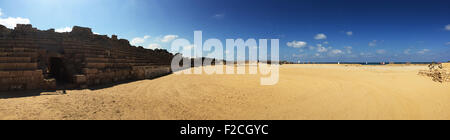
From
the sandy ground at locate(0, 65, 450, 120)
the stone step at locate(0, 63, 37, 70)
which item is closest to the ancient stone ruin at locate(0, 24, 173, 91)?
the stone step at locate(0, 63, 37, 70)

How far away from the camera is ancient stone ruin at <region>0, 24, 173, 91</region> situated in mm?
6871

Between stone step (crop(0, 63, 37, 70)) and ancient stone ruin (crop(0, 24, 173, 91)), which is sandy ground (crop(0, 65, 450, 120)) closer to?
ancient stone ruin (crop(0, 24, 173, 91))

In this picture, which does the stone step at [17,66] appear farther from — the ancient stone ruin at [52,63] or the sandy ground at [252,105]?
the sandy ground at [252,105]

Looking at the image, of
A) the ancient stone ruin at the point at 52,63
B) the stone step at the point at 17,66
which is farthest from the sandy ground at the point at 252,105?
the stone step at the point at 17,66

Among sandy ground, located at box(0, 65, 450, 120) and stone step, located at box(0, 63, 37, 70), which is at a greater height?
stone step, located at box(0, 63, 37, 70)

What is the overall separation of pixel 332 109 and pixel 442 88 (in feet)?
21.1

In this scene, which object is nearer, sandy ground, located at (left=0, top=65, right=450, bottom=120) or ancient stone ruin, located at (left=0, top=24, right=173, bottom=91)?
sandy ground, located at (left=0, top=65, right=450, bottom=120)

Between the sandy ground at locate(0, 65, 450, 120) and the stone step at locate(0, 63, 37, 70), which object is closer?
the sandy ground at locate(0, 65, 450, 120)

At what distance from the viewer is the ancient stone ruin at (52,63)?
6871mm

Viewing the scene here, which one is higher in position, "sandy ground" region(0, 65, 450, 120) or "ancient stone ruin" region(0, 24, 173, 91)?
"ancient stone ruin" region(0, 24, 173, 91)
